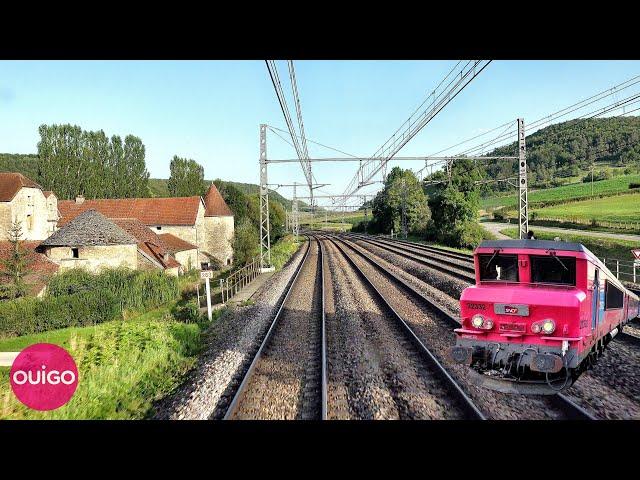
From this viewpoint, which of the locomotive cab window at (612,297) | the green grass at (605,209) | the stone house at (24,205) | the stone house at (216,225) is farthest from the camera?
the stone house at (216,225)

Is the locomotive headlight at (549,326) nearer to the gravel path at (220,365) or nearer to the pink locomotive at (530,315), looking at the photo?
the pink locomotive at (530,315)

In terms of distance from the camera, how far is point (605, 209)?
2675 centimetres

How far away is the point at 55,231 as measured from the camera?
91.6ft

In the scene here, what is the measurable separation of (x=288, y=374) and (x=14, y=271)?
19.5 meters

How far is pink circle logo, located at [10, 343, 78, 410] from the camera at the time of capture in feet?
11.9

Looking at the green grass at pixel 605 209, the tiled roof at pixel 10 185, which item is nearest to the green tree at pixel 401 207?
the green grass at pixel 605 209

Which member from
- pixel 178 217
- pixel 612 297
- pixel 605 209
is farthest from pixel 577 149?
pixel 178 217

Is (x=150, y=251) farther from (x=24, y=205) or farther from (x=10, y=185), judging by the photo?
(x=10, y=185)

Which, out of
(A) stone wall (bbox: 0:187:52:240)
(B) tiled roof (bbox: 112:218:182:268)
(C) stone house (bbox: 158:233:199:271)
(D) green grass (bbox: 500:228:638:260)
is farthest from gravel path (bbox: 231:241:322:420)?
(C) stone house (bbox: 158:233:199:271)

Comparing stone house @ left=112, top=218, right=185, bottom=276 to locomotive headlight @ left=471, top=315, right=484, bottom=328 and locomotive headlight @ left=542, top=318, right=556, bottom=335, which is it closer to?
locomotive headlight @ left=471, top=315, right=484, bottom=328

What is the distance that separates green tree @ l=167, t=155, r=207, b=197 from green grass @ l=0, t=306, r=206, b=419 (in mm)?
20770

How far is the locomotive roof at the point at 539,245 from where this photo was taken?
6215 millimetres

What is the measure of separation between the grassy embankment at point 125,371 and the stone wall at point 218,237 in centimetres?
2835
